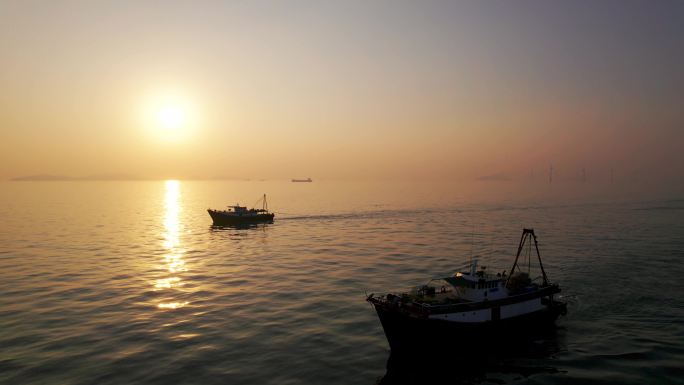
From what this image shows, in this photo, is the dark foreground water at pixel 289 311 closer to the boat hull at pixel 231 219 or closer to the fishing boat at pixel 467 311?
the fishing boat at pixel 467 311

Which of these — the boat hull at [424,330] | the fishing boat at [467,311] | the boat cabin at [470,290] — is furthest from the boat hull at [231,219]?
the boat hull at [424,330]

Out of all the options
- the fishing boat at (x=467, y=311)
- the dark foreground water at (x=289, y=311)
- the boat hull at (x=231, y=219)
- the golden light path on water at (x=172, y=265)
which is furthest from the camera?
the boat hull at (x=231, y=219)

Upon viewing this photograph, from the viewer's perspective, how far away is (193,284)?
55.0 metres

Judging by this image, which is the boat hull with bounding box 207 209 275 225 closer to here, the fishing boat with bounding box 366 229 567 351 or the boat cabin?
the fishing boat with bounding box 366 229 567 351

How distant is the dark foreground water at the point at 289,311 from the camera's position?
3048 centimetres

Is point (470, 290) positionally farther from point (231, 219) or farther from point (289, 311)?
point (231, 219)

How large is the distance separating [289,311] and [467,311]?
17.5 m

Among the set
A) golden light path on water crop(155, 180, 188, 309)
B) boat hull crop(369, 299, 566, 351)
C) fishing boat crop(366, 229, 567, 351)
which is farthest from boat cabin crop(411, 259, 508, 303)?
golden light path on water crop(155, 180, 188, 309)

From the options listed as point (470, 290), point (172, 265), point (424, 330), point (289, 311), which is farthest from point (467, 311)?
point (172, 265)

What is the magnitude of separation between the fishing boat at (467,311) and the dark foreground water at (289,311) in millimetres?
1531

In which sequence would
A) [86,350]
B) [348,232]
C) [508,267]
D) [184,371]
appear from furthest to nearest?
[348,232] → [508,267] → [86,350] → [184,371]

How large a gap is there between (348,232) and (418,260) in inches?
1530

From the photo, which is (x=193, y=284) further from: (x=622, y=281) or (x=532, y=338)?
(x=622, y=281)

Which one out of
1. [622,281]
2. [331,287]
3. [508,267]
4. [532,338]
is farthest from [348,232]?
[532,338]
